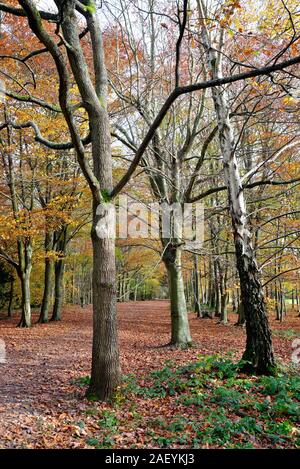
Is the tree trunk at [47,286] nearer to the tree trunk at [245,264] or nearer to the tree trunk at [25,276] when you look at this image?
the tree trunk at [25,276]

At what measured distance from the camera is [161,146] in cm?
928

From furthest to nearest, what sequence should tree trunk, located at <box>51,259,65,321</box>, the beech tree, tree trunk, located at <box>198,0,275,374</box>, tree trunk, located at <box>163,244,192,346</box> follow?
tree trunk, located at <box>51,259,65,321</box>, tree trunk, located at <box>163,244,192,346</box>, tree trunk, located at <box>198,0,275,374</box>, the beech tree

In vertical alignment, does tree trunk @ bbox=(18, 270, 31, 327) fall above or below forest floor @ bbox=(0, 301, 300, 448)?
above

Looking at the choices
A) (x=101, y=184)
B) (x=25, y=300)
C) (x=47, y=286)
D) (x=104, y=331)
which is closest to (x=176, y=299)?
(x=104, y=331)

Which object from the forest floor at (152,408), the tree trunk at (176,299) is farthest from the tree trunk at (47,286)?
the forest floor at (152,408)

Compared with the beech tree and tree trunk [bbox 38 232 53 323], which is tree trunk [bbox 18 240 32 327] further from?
the beech tree

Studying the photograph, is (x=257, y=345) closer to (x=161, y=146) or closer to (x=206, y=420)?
(x=206, y=420)

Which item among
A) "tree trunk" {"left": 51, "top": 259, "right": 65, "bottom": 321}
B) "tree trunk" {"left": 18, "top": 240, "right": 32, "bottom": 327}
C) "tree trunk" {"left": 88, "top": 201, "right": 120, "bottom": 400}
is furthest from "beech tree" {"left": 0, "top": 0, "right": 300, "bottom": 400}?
"tree trunk" {"left": 51, "top": 259, "right": 65, "bottom": 321}

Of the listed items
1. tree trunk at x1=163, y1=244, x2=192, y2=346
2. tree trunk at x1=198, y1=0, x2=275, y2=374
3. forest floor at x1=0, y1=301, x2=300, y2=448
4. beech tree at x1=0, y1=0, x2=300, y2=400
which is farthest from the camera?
tree trunk at x1=163, y1=244, x2=192, y2=346

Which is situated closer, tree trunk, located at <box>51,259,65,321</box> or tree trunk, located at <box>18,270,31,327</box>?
tree trunk, located at <box>18,270,31,327</box>

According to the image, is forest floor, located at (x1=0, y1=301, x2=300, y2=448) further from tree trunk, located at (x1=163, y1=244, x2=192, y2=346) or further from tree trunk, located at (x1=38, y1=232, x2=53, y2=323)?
tree trunk, located at (x1=38, y1=232, x2=53, y2=323)

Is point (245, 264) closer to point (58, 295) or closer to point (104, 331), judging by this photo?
point (104, 331)

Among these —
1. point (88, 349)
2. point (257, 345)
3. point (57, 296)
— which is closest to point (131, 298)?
point (57, 296)

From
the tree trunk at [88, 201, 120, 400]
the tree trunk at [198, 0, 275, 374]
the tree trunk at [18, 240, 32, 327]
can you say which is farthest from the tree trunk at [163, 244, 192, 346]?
the tree trunk at [18, 240, 32, 327]
